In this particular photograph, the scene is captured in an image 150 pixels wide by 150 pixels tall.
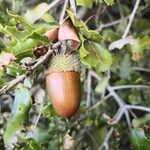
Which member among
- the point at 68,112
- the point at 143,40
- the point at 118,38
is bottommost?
the point at 143,40

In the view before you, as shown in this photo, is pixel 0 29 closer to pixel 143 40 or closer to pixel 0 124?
pixel 0 124

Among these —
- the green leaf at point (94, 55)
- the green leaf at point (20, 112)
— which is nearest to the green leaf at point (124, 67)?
the green leaf at point (20, 112)

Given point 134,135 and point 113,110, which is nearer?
point 134,135

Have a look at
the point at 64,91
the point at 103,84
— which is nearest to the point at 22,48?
the point at 64,91

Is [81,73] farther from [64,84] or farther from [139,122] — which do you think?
[64,84]

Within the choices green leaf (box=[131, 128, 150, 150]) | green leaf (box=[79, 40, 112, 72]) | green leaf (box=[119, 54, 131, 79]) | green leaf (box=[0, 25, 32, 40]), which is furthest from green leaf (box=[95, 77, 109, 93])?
green leaf (box=[0, 25, 32, 40])

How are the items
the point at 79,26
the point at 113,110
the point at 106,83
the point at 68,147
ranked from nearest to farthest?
the point at 79,26 < the point at 68,147 < the point at 106,83 < the point at 113,110

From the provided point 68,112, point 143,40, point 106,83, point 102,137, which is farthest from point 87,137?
point 68,112
